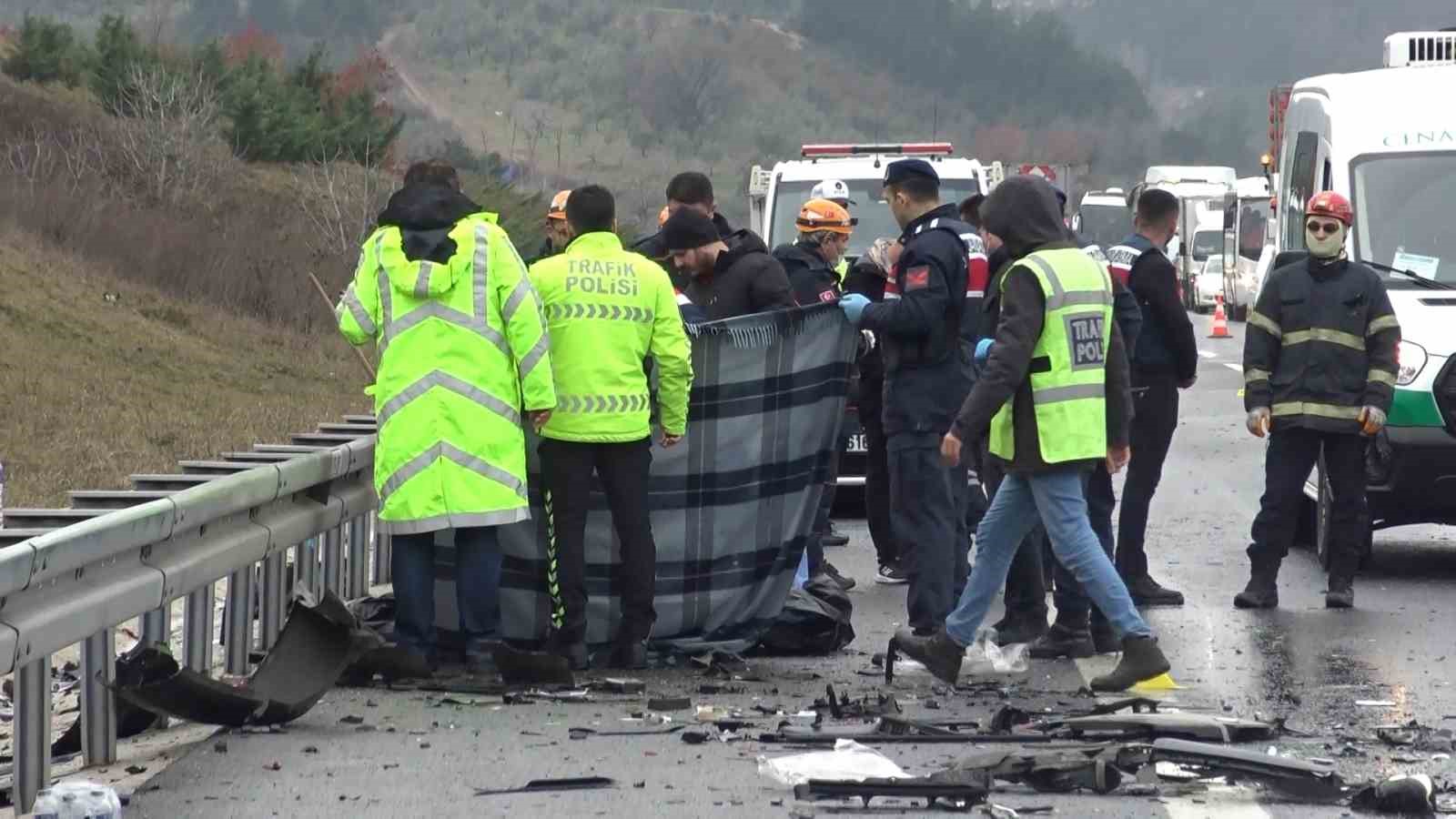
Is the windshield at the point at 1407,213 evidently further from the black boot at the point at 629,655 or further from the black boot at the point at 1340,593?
the black boot at the point at 629,655

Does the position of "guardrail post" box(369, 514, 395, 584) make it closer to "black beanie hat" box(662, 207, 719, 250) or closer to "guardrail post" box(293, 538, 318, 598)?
"guardrail post" box(293, 538, 318, 598)

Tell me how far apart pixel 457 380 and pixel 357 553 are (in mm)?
1644

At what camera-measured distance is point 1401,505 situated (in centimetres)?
1141

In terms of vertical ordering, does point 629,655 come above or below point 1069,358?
below

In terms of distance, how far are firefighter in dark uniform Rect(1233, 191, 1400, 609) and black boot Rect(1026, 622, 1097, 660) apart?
5.14 feet

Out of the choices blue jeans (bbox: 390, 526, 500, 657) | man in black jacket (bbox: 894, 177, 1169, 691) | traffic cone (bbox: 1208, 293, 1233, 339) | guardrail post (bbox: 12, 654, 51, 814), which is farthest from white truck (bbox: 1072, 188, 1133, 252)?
guardrail post (bbox: 12, 654, 51, 814)

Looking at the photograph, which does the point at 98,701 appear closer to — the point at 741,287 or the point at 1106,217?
the point at 741,287

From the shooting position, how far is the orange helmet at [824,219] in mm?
11594

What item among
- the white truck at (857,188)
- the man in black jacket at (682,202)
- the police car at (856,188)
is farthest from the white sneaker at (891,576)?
the white truck at (857,188)

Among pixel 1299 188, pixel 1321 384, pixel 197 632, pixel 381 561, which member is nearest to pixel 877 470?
pixel 1321 384

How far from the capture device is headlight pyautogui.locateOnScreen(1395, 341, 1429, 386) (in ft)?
37.1

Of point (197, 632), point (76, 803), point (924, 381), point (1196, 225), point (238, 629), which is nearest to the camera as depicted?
point (76, 803)

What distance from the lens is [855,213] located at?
58.7 ft

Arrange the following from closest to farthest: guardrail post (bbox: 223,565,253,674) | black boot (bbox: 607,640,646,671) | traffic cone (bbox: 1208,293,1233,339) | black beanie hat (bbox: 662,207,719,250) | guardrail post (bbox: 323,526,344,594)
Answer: guardrail post (bbox: 223,565,253,674) → black boot (bbox: 607,640,646,671) → guardrail post (bbox: 323,526,344,594) → black beanie hat (bbox: 662,207,719,250) → traffic cone (bbox: 1208,293,1233,339)
